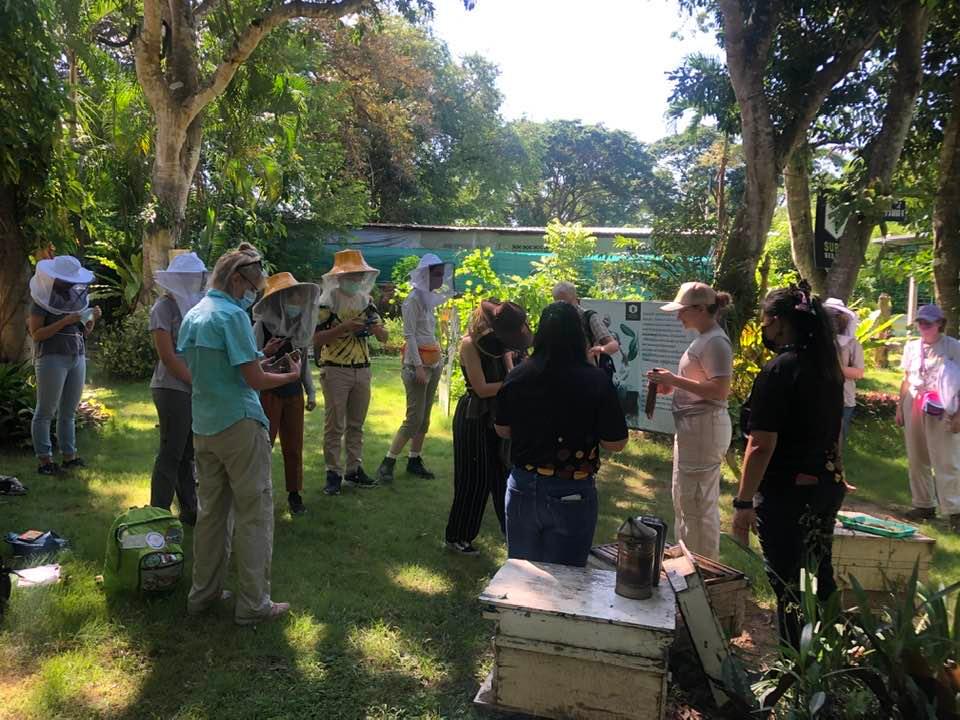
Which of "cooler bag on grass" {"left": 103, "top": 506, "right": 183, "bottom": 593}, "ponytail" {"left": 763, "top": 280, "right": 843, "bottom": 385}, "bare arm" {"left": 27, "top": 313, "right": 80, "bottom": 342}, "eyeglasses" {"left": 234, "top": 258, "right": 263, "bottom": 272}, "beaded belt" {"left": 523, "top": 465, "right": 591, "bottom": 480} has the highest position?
"eyeglasses" {"left": 234, "top": 258, "right": 263, "bottom": 272}

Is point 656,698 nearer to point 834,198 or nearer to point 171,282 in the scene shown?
point 171,282

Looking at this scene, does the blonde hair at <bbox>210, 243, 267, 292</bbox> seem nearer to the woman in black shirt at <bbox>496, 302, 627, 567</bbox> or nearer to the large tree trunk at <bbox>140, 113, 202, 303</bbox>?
the woman in black shirt at <bbox>496, 302, 627, 567</bbox>

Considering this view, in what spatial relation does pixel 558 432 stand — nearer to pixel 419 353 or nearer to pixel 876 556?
pixel 876 556

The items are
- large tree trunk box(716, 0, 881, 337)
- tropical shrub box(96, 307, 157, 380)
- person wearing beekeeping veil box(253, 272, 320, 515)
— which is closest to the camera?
person wearing beekeeping veil box(253, 272, 320, 515)

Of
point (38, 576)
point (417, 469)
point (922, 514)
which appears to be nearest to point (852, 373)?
point (922, 514)

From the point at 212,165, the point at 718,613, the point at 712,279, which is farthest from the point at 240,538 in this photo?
the point at 212,165

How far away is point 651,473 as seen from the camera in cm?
737

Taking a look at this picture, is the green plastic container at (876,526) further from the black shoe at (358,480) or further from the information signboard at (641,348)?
the black shoe at (358,480)

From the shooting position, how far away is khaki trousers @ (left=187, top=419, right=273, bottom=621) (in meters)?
3.60

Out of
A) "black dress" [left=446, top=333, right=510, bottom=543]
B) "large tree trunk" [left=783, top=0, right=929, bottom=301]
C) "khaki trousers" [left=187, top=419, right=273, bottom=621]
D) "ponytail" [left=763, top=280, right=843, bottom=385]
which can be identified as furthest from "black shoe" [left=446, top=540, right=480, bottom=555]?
"large tree trunk" [left=783, top=0, right=929, bottom=301]

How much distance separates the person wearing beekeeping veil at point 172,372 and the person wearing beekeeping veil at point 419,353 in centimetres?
215

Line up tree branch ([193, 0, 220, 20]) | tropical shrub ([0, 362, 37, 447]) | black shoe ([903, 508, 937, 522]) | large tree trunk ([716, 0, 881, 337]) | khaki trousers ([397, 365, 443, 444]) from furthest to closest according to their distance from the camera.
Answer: tree branch ([193, 0, 220, 20])
large tree trunk ([716, 0, 881, 337])
tropical shrub ([0, 362, 37, 447])
khaki trousers ([397, 365, 443, 444])
black shoe ([903, 508, 937, 522])

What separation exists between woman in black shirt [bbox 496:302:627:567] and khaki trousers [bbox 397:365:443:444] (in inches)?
122

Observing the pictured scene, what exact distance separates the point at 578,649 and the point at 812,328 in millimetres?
1713
